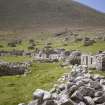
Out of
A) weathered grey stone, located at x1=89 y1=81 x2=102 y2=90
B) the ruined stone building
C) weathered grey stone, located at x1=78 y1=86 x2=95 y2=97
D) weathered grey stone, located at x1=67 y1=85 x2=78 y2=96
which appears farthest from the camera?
the ruined stone building

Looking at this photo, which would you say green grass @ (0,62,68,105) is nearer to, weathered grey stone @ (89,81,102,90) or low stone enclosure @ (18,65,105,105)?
low stone enclosure @ (18,65,105,105)

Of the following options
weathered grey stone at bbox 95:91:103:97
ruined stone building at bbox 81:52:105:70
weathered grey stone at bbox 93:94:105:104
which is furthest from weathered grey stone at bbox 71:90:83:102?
ruined stone building at bbox 81:52:105:70

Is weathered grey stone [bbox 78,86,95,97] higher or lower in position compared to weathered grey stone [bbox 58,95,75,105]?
higher

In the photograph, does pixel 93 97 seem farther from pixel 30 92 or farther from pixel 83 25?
pixel 83 25

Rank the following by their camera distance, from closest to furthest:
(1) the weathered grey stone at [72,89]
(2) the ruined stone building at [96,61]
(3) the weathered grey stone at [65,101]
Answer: (3) the weathered grey stone at [65,101]
(1) the weathered grey stone at [72,89]
(2) the ruined stone building at [96,61]

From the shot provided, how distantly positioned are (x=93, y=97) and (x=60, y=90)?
9.43 feet

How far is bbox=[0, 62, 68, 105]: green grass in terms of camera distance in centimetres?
2766

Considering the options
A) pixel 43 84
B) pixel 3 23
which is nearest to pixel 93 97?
pixel 43 84

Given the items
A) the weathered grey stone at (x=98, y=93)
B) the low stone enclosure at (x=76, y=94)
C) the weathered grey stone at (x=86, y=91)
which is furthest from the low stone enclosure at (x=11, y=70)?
the weathered grey stone at (x=98, y=93)

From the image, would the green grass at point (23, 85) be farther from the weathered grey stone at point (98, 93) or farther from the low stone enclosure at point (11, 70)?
the weathered grey stone at point (98, 93)

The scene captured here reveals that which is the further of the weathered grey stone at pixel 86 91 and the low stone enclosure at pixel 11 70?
the low stone enclosure at pixel 11 70

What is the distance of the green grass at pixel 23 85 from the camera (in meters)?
27.7

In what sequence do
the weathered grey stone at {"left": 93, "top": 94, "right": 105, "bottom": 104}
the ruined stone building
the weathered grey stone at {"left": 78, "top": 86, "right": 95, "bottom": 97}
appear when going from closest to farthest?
1. the weathered grey stone at {"left": 93, "top": 94, "right": 105, "bottom": 104}
2. the weathered grey stone at {"left": 78, "top": 86, "right": 95, "bottom": 97}
3. the ruined stone building

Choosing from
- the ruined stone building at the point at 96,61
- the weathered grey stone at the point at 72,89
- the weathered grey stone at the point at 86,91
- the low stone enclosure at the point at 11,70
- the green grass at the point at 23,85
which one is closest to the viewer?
the weathered grey stone at the point at 86,91
